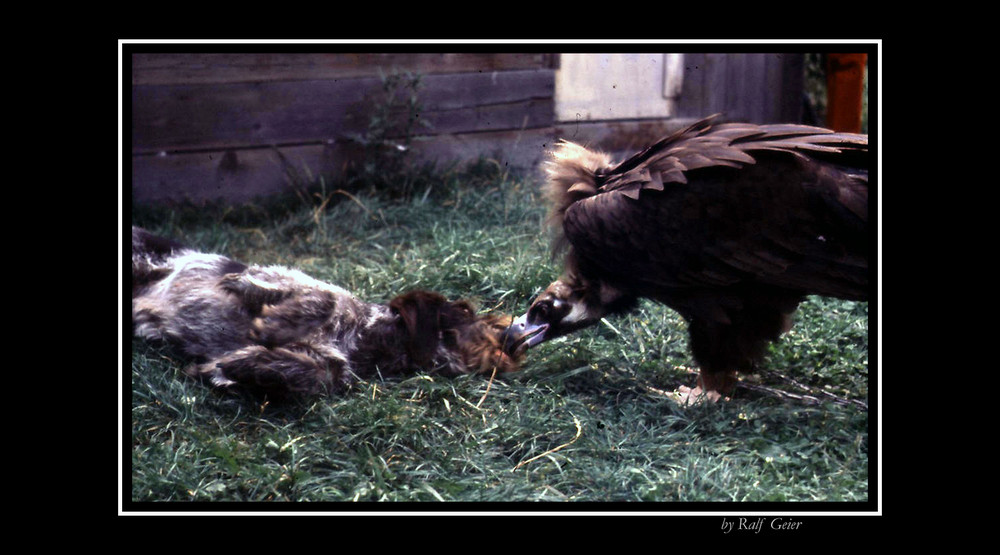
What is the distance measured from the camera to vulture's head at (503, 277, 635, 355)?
3943 mm

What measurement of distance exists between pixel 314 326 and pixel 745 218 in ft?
6.37

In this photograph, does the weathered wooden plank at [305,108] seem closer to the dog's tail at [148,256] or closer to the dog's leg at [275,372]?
the dog's tail at [148,256]

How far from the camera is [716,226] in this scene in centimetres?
347

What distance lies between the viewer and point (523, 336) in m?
3.95

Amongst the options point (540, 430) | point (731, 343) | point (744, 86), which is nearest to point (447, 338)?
point (540, 430)

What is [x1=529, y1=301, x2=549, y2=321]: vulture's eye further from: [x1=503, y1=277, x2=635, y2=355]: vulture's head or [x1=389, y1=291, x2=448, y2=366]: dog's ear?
[x1=389, y1=291, x2=448, y2=366]: dog's ear

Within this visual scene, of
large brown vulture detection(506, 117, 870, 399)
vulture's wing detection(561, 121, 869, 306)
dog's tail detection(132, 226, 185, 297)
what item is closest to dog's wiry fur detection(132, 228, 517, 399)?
dog's tail detection(132, 226, 185, 297)

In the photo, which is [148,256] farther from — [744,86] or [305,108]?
[744,86]

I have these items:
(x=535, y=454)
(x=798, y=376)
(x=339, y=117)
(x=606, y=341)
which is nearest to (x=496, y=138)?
(x=339, y=117)

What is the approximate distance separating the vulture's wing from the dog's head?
0.71 m

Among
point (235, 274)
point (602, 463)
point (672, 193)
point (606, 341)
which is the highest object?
point (672, 193)

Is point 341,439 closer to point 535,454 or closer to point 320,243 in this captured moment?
point 535,454

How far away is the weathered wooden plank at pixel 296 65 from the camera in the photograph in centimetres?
618

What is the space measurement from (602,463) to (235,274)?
208 cm
